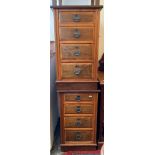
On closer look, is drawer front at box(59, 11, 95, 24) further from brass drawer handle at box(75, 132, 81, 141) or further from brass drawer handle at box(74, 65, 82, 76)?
brass drawer handle at box(75, 132, 81, 141)

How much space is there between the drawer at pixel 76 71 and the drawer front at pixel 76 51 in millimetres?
62

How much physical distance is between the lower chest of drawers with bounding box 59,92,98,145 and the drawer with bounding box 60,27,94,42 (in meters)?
0.49

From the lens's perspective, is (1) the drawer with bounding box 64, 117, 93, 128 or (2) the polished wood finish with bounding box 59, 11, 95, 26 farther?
(1) the drawer with bounding box 64, 117, 93, 128

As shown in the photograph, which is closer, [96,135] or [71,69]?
[71,69]

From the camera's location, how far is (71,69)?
191cm

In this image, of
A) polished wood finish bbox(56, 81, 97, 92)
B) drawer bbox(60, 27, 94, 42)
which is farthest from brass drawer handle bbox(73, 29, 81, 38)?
polished wood finish bbox(56, 81, 97, 92)

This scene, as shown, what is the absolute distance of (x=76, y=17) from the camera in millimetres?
1796

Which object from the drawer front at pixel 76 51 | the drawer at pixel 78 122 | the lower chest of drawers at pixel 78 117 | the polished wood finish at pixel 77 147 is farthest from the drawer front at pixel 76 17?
the polished wood finish at pixel 77 147

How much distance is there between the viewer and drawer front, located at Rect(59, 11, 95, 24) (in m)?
1.79
